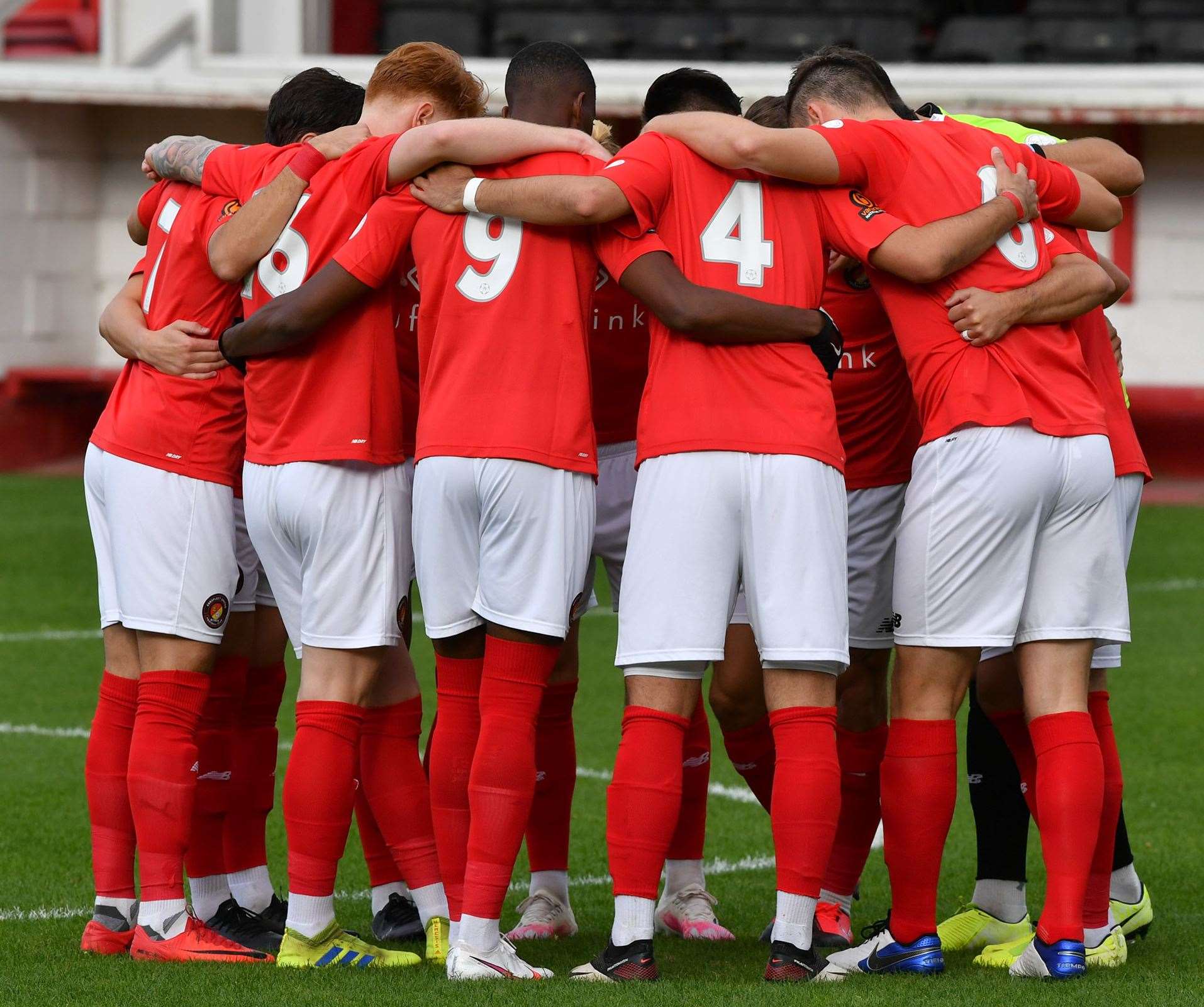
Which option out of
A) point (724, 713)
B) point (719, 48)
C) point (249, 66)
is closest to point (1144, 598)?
point (724, 713)

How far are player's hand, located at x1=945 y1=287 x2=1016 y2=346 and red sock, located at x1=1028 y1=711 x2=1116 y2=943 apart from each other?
85cm

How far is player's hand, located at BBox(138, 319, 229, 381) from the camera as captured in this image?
429cm

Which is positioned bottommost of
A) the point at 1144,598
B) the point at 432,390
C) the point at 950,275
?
the point at 1144,598

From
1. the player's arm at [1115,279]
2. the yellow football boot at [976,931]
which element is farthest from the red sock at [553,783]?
the player's arm at [1115,279]

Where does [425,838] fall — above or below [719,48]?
below

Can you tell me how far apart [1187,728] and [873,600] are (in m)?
3.25

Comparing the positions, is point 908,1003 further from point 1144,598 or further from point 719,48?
point 719,48

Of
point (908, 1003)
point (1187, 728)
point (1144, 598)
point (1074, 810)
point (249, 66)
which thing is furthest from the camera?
point (249, 66)

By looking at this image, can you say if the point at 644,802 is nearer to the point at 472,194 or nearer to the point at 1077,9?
the point at 472,194

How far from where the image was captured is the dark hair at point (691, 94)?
4.36 metres

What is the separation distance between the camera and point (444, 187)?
398 centimetres

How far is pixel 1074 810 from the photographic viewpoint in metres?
3.84

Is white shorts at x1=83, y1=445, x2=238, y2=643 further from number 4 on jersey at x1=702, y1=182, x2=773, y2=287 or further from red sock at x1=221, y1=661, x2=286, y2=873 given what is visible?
number 4 on jersey at x1=702, y1=182, x2=773, y2=287

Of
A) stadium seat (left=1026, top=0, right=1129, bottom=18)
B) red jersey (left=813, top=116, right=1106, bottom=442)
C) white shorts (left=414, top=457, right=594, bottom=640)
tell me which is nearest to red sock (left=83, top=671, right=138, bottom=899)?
white shorts (left=414, top=457, right=594, bottom=640)
